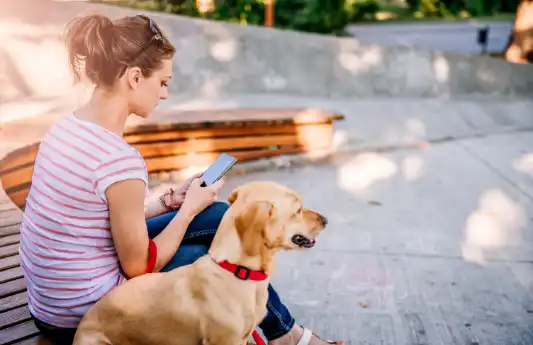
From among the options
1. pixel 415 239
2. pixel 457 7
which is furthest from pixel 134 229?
pixel 457 7

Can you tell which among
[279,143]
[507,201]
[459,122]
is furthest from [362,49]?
[507,201]

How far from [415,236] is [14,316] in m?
3.17

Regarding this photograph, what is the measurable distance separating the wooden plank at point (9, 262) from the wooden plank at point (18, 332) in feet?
1.58

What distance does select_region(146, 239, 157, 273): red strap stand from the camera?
85.4 inches

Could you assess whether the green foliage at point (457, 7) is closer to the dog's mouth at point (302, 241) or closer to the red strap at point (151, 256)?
the dog's mouth at point (302, 241)

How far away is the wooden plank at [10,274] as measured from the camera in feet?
8.36

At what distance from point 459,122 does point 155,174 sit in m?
4.92

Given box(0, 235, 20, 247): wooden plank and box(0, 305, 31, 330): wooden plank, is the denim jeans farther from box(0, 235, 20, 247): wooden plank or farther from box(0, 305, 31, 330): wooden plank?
box(0, 235, 20, 247): wooden plank

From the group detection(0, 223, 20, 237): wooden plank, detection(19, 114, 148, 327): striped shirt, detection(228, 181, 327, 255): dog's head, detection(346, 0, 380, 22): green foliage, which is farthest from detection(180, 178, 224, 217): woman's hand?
detection(346, 0, 380, 22): green foliage

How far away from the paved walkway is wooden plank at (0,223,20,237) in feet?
5.20

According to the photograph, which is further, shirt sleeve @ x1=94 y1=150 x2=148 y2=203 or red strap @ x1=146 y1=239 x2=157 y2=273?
red strap @ x1=146 y1=239 x2=157 y2=273

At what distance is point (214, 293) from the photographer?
211 centimetres

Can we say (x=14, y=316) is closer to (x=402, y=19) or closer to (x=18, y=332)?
(x=18, y=332)

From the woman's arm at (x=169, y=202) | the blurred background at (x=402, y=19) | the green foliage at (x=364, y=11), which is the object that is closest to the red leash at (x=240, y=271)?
the woman's arm at (x=169, y=202)
